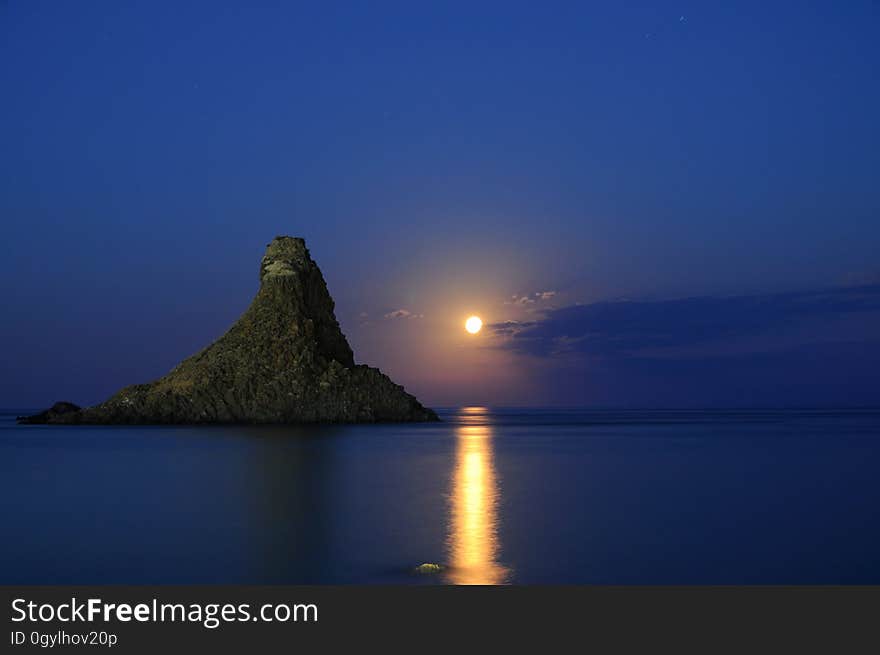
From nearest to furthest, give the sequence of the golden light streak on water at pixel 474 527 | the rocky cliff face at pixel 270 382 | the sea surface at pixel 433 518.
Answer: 1. the golden light streak on water at pixel 474 527
2. the sea surface at pixel 433 518
3. the rocky cliff face at pixel 270 382

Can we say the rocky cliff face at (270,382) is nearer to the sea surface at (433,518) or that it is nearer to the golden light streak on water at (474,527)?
the sea surface at (433,518)

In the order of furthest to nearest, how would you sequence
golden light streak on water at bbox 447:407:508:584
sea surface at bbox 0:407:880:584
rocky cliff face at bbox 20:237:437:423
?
rocky cliff face at bbox 20:237:437:423, sea surface at bbox 0:407:880:584, golden light streak on water at bbox 447:407:508:584

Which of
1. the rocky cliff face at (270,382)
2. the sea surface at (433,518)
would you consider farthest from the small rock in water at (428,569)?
the rocky cliff face at (270,382)

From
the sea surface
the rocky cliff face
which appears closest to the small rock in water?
the sea surface

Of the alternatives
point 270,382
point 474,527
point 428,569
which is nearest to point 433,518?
point 474,527

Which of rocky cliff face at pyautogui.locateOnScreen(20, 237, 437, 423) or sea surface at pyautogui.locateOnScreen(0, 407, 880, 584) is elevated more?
rocky cliff face at pyautogui.locateOnScreen(20, 237, 437, 423)

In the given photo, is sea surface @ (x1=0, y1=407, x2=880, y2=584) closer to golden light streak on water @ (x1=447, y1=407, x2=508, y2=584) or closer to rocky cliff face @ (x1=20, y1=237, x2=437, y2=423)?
golden light streak on water @ (x1=447, y1=407, x2=508, y2=584)

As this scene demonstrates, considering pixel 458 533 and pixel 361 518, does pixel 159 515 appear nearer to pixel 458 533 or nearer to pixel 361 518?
pixel 361 518

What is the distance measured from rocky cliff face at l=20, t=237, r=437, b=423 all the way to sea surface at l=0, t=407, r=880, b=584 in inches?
1851

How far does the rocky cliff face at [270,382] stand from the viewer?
112500mm

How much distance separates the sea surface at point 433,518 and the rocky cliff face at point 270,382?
4701 centimetres

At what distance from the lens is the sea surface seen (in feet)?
72.8

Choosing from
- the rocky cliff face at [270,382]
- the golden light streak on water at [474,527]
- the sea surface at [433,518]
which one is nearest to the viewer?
the golden light streak on water at [474,527]

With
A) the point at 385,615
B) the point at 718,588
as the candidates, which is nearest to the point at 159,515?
the point at 385,615
